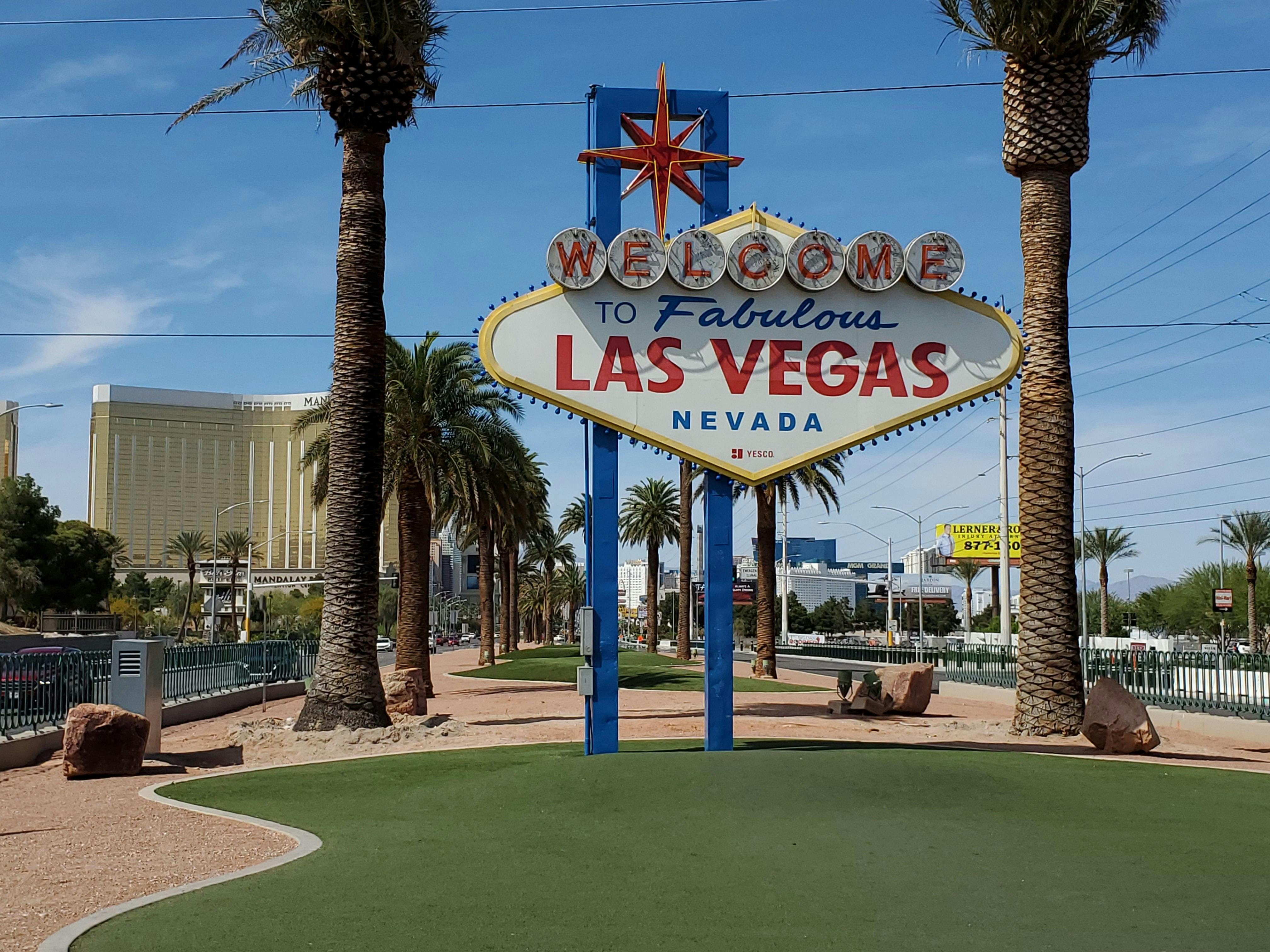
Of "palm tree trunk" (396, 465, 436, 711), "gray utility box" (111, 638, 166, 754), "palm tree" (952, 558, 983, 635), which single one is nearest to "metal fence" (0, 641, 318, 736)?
"gray utility box" (111, 638, 166, 754)

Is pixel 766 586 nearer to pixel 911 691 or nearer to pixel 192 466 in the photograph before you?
pixel 911 691

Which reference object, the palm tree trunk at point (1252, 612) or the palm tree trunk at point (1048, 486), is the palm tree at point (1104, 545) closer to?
the palm tree trunk at point (1252, 612)

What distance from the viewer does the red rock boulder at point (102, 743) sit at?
16.4m

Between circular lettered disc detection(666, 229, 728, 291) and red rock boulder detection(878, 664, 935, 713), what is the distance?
46.8 ft

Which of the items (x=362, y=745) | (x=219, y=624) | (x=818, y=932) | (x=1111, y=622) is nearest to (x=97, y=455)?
(x=219, y=624)

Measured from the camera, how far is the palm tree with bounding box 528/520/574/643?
8456 cm

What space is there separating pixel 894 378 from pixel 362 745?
1002cm

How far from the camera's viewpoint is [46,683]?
20.4 m

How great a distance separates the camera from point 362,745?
19.5 m

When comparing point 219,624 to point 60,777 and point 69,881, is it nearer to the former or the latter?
point 60,777

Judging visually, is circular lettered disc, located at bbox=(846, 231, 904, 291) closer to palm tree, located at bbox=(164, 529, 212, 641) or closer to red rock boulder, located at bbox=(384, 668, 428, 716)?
red rock boulder, located at bbox=(384, 668, 428, 716)

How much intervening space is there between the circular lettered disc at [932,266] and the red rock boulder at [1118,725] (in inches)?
263

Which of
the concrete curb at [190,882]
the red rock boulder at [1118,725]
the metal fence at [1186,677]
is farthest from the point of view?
the metal fence at [1186,677]

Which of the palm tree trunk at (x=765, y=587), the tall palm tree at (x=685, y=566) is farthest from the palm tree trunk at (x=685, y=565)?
the palm tree trunk at (x=765, y=587)
